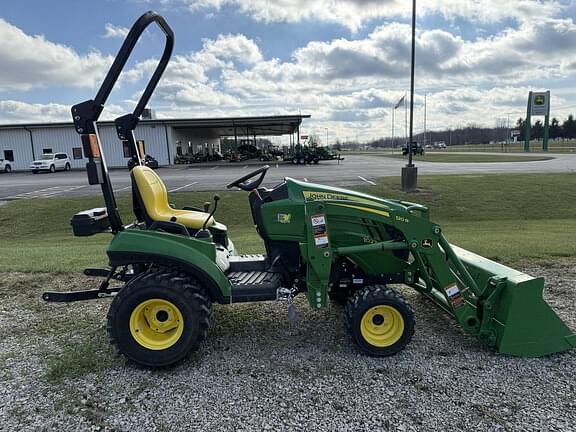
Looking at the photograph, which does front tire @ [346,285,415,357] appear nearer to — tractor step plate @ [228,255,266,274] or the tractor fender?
tractor step plate @ [228,255,266,274]

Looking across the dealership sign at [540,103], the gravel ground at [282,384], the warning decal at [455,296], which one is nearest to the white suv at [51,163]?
the gravel ground at [282,384]

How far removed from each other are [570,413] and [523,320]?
819mm

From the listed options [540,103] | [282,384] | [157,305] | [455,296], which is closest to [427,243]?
[455,296]

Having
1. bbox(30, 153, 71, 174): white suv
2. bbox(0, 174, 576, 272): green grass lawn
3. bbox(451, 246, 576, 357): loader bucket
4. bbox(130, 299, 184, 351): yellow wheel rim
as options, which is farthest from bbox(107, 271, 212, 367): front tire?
bbox(30, 153, 71, 174): white suv

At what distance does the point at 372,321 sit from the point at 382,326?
0.10 metres

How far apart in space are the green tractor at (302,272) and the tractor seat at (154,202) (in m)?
0.01

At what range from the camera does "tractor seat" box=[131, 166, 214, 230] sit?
3.78m

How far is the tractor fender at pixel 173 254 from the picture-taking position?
3.44 metres

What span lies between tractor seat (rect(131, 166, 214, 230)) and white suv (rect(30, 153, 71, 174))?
33886mm

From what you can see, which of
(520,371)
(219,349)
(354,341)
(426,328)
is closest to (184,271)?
(219,349)

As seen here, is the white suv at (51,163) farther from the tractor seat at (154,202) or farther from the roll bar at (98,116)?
the roll bar at (98,116)


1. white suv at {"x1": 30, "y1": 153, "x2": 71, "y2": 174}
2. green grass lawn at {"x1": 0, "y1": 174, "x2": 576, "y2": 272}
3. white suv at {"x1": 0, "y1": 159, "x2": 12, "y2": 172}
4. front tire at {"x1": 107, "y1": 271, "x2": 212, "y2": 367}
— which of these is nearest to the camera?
front tire at {"x1": 107, "y1": 271, "x2": 212, "y2": 367}

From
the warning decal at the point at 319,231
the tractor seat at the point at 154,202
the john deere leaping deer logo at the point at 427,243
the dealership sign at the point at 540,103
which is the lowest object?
the john deere leaping deer logo at the point at 427,243

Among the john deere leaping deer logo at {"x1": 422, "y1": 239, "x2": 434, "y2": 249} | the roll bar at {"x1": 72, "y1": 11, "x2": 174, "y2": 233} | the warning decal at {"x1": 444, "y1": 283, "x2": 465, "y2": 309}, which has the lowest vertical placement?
the warning decal at {"x1": 444, "y1": 283, "x2": 465, "y2": 309}
